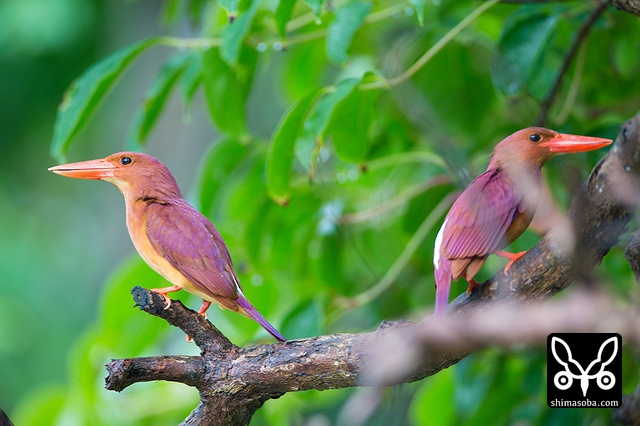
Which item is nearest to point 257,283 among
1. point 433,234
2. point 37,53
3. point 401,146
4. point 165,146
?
point 433,234

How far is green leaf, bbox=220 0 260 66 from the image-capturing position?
1.87 m

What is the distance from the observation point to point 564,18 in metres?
2.18

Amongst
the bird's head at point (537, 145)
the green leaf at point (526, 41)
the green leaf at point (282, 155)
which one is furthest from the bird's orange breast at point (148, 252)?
the green leaf at point (526, 41)

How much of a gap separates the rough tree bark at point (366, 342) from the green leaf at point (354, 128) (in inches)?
25.7

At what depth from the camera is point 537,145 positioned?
119 cm

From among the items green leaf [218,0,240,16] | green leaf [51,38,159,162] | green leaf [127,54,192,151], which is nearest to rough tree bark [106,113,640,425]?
green leaf [218,0,240,16]

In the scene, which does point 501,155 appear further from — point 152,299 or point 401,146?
point 401,146

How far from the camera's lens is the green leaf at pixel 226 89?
2189mm

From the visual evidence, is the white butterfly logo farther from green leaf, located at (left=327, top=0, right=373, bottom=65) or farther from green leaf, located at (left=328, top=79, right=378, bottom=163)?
green leaf, located at (left=327, top=0, right=373, bottom=65)

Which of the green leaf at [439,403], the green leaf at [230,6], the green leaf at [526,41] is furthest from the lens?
the green leaf at [439,403]

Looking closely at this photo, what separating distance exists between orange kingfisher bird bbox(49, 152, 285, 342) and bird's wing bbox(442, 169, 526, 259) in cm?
30

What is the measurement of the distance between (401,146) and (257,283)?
28.3 inches

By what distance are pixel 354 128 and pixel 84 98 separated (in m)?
0.65

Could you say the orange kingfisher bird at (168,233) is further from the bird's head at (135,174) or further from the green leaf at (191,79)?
the green leaf at (191,79)
